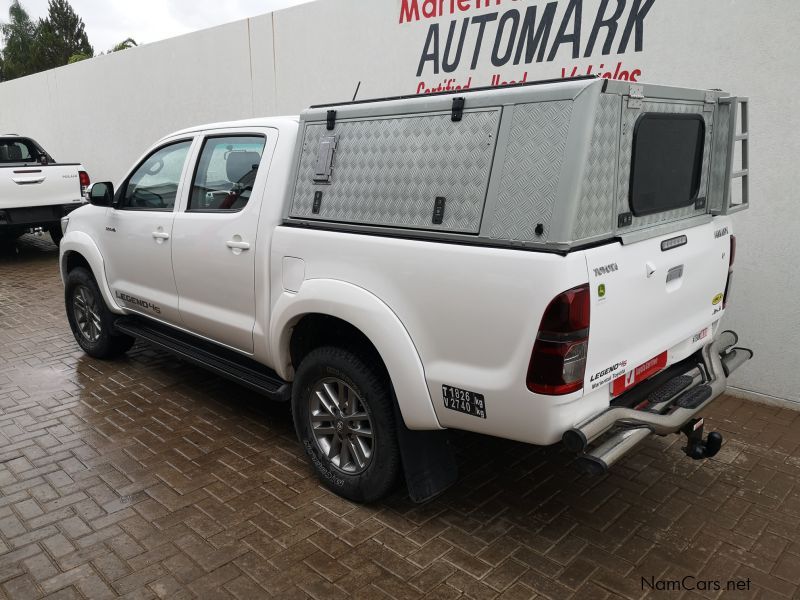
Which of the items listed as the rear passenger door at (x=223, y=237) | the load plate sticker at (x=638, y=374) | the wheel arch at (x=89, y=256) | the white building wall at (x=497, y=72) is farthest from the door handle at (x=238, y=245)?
the white building wall at (x=497, y=72)

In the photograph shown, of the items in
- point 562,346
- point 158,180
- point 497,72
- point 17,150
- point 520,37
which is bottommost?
point 562,346

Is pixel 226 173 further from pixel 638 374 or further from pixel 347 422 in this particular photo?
pixel 638 374

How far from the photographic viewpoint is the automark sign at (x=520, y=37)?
5.17m

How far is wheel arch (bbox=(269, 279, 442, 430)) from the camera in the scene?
2992mm

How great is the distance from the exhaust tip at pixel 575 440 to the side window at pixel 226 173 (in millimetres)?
2275

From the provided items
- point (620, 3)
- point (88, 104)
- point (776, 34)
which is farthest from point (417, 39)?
point (88, 104)

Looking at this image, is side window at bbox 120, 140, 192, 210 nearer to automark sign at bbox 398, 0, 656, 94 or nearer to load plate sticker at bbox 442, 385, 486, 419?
load plate sticker at bbox 442, 385, 486, 419

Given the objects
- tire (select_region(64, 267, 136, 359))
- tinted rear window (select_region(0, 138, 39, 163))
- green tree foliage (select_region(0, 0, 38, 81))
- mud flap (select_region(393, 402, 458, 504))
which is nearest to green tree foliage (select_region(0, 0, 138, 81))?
green tree foliage (select_region(0, 0, 38, 81))

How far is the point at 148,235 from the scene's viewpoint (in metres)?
4.64

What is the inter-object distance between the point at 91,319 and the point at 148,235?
4.92 ft

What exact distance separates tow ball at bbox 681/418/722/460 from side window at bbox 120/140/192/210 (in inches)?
136

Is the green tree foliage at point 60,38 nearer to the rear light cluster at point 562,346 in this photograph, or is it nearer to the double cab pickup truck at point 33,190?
the double cab pickup truck at point 33,190

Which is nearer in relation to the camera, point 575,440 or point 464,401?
point 575,440

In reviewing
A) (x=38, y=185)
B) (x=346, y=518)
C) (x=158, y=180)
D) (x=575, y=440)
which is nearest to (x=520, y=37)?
(x=158, y=180)
